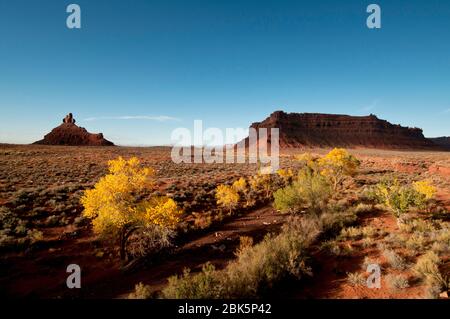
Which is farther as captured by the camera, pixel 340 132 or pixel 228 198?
pixel 340 132

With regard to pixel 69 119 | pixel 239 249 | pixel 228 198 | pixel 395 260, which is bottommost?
pixel 239 249

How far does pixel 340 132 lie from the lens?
484 feet

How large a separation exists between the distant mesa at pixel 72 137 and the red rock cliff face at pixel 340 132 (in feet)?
301

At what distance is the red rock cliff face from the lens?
13462cm

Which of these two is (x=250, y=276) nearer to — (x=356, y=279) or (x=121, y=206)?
(x=356, y=279)

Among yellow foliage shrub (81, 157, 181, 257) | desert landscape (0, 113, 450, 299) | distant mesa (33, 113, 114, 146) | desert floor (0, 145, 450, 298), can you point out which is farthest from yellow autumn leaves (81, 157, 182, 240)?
distant mesa (33, 113, 114, 146)

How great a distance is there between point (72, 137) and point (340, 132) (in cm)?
15351

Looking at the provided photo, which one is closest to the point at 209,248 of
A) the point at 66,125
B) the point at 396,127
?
the point at 66,125

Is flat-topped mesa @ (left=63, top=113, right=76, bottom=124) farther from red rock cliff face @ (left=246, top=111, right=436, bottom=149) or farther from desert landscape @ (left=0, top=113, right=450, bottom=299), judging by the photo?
desert landscape @ (left=0, top=113, right=450, bottom=299)

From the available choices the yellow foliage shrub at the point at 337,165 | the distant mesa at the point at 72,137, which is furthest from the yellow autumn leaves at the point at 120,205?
the distant mesa at the point at 72,137

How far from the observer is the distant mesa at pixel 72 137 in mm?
139000

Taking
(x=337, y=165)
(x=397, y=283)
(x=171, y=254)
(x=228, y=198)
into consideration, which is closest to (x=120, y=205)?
(x=171, y=254)

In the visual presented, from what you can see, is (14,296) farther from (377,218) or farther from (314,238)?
(377,218)

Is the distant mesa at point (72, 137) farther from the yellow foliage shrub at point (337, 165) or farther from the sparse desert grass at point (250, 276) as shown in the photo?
the sparse desert grass at point (250, 276)
